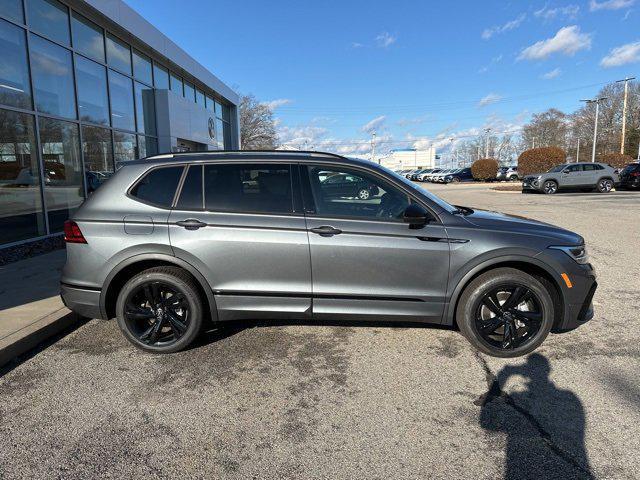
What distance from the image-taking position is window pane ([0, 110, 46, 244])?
317 inches

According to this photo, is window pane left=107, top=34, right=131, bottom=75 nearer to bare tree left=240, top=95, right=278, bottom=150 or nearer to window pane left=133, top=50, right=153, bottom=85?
window pane left=133, top=50, right=153, bottom=85

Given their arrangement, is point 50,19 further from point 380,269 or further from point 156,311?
point 380,269

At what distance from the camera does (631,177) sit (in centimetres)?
2430

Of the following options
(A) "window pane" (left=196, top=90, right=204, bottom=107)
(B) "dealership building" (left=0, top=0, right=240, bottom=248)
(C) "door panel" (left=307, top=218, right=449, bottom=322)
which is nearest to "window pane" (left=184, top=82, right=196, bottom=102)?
(A) "window pane" (left=196, top=90, right=204, bottom=107)

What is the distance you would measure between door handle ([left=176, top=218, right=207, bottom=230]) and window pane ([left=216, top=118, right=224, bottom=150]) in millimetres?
22139

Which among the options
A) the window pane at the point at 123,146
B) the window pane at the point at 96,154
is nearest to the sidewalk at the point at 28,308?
the window pane at the point at 96,154

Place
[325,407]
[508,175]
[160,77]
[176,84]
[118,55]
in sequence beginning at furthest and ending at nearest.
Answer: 1. [508,175]
2. [176,84]
3. [160,77]
4. [118,55]
5. [325,407]

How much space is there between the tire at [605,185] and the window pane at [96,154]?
24215 millimetres

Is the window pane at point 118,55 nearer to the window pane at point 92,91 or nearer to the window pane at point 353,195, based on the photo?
the window pane at point 92,91

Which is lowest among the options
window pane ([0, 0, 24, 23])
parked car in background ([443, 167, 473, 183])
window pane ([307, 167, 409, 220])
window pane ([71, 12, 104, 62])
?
window pane ([307, 167, 409, 220])

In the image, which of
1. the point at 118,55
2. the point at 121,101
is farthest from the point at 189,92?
the point at 121,101

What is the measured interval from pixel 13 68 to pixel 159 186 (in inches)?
276

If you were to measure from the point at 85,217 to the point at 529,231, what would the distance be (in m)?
3.92

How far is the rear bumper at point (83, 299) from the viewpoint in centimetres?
379
